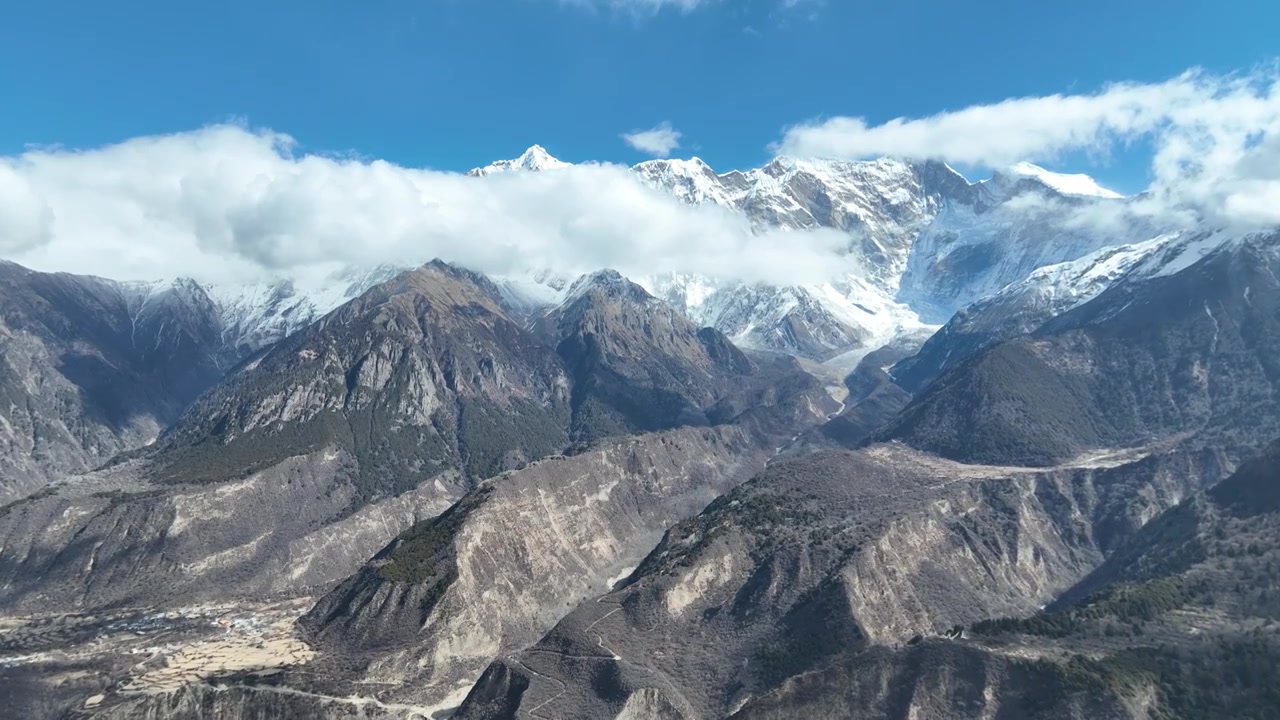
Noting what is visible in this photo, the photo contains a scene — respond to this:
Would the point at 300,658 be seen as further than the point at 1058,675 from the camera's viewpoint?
Yes

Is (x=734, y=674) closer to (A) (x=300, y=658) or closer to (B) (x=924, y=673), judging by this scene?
(B) (x=924, y=673)

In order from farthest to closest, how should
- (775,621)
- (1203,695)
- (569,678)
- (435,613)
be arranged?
(435,613) < (775,621) < (569,678) < (1203,695)

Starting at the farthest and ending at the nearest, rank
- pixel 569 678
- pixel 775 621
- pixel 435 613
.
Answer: pixel 435 613 → pixel 775 621 → pixel 569 678

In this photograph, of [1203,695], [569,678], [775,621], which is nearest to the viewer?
[1203,695]

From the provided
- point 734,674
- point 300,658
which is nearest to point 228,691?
point 300,658

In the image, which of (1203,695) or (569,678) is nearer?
(1203,695)

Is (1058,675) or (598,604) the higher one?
(598,604)

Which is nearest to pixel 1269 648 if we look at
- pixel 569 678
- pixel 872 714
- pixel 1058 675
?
pixel 1058 675

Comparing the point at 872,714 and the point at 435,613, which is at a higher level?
the point at 435,613

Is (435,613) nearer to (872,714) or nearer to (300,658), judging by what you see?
(300,658)
